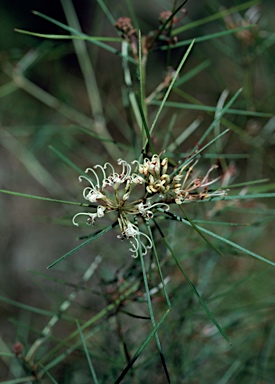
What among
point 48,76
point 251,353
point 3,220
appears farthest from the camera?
point 3,220

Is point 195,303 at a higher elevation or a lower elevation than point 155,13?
lower

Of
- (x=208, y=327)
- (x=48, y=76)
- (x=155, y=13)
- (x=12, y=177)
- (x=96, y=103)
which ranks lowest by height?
(x=208, y=327)

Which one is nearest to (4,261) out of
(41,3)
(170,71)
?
(41,3)

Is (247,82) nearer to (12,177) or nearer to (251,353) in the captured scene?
(251,353)

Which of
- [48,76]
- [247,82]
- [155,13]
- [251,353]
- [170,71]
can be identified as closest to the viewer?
[170,71]

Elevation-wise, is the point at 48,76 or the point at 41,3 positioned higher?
the point at 41,3

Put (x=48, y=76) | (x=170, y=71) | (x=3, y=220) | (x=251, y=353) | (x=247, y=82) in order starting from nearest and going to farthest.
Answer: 1. (x=170, y=71)
2. (x=247, y=82)
3. (x=251, y=353)
4. (x=48, y=76)
5. (x=3, y=220)

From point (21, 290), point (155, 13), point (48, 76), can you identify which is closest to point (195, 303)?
point (21, 290)

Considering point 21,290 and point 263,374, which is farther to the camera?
point 21,290

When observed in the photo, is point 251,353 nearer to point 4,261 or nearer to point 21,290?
point 21,290
